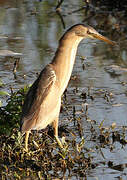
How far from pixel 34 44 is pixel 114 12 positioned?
2805 mm

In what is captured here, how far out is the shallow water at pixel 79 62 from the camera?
5302 mm

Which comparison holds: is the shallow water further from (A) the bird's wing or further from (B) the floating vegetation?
(A) the bird's wing

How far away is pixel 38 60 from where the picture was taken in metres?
7.17

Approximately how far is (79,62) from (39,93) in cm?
273

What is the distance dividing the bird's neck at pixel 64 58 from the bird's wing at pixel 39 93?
55 millimetres

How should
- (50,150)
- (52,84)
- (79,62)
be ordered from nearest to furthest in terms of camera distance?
(52,84)
(50,150)
(79,62)

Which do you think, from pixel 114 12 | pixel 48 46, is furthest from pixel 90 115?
pixel 114 12

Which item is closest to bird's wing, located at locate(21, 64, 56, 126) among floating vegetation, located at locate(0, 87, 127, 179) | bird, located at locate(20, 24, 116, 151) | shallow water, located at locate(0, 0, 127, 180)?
bird, located at locate(20, 24, 116, 151)

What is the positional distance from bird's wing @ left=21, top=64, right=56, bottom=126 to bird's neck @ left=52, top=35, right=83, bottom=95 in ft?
0.18

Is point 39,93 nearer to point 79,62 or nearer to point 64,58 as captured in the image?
point 64,58

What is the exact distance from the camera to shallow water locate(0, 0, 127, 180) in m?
5.30

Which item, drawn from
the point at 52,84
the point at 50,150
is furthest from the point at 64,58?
the point at 50,150

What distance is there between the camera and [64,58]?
4434mm

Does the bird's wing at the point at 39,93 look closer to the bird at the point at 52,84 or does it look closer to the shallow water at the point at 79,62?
the bird at the point at 52,84
